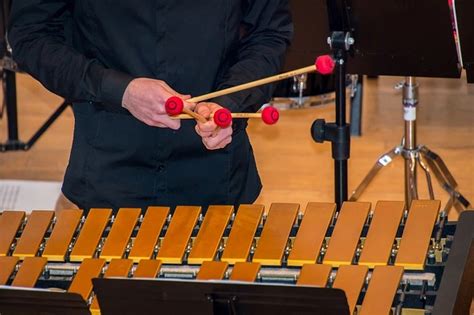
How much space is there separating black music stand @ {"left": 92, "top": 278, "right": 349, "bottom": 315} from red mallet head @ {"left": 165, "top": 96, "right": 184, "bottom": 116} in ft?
1.65

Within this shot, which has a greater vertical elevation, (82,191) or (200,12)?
(200,12)

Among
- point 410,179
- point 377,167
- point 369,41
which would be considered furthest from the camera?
point 377,167

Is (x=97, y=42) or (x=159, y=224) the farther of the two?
(x=97, y=42)

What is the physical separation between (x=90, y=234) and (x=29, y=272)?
7.0 inches

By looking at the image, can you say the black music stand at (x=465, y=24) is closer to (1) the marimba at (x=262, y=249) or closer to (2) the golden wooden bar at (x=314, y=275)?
(1) the marimba at (x=262, y=249)

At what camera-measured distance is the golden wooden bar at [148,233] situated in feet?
8.34

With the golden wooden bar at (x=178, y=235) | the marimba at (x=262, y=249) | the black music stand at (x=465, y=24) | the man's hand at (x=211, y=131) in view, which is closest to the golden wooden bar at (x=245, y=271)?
the marimba at (x=262, y=249)

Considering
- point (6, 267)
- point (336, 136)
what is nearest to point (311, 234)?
point (6, 267)

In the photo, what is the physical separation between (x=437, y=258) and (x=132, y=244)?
2.17 feet

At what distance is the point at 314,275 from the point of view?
2402 millimetres

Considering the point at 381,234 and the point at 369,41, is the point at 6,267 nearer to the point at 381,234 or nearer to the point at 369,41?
the point at 381,234

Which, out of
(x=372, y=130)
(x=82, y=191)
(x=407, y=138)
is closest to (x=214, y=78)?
(x=82, y=191)

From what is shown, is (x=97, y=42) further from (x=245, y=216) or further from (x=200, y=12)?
(x=245, y=216)

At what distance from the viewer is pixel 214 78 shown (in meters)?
2.99
